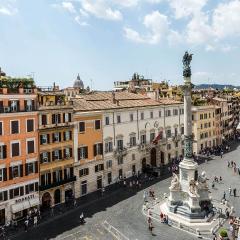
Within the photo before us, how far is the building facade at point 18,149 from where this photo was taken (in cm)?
4266

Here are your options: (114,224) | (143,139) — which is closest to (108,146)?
(143,139)

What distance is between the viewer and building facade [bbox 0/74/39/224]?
4266 centimetres

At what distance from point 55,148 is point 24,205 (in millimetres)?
8386

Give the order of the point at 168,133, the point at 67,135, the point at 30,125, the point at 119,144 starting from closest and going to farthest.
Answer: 1. the point at 30,125
2. the point at 67,135
3. the point at 119,144
4. the point at 168,133

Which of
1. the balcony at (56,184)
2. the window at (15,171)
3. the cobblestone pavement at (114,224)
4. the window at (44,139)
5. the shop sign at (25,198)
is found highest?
the window at (44,139)

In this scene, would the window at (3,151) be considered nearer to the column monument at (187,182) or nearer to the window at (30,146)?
the window at (30,146)

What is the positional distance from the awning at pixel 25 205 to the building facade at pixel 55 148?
137cm

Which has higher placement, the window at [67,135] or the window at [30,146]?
the window at [67,135]

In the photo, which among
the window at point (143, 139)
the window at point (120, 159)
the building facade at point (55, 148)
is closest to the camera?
the building facade at point (55, 148)

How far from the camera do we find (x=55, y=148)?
160 feet

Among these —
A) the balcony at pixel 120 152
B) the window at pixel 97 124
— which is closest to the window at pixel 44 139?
the window at pixel 97 124

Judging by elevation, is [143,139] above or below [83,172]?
above

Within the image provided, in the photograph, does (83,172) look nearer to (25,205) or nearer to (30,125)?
(25,205)

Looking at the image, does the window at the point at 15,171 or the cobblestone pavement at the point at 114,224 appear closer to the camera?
the cobblestone pavement at the point at 114,224
